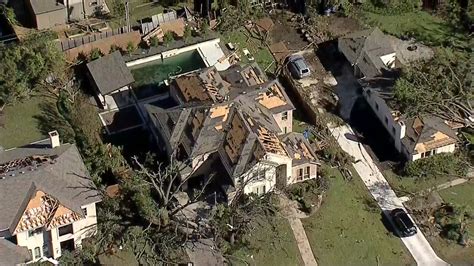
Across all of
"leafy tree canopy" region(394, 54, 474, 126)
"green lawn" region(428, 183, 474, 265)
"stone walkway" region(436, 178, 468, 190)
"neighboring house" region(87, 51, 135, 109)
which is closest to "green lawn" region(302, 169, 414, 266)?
"green lawn" region(428, 183, 474, 265)

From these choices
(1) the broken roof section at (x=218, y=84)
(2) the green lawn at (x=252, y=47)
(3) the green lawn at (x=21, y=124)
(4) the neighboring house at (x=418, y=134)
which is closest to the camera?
(4) the neighboring house at (x=418, y=134)

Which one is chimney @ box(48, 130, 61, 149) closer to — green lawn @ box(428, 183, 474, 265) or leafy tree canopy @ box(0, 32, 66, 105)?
leafy tree canopy @ box(0, 32, 66, 105)

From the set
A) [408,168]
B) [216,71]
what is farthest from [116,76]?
[408,168]

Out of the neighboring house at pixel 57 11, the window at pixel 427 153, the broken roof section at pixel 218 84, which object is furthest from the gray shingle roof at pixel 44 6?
the window at pixel 427 153

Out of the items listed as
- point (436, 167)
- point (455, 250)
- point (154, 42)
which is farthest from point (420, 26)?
point (455, 250)

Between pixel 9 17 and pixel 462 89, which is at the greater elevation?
pixel 9 17

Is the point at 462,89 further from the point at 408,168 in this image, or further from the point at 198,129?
the point at 198,129

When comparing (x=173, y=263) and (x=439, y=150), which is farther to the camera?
(x=439, y=150)

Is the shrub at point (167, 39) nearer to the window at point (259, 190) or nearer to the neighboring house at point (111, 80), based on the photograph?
the neighboring house at point (111, 80)
